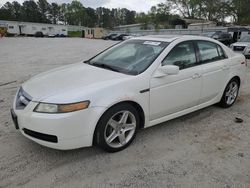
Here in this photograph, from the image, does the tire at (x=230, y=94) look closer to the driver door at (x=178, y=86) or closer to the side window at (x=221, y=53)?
the side window at (x=221, y=53)

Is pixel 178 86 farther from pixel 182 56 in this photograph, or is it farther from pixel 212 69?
pixel 212 69

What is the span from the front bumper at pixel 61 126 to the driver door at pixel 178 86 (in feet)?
2.99

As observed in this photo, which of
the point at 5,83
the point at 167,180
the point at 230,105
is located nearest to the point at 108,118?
the point at 167,180

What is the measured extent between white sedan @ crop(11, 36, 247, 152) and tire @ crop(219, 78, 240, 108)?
0.13 m

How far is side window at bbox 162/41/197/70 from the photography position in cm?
363

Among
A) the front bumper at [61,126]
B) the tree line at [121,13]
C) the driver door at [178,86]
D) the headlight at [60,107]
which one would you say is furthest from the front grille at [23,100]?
the tree line at [121,13]

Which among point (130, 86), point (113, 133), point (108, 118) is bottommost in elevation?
point (113, 133)

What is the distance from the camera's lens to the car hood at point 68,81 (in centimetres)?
294

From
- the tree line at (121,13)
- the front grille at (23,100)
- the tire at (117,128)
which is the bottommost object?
the tire at (117,128)

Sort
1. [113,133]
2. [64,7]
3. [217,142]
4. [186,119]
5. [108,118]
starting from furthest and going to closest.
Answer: [64,7] < [186,119] < [217,142] < [113,133] < [108,118]

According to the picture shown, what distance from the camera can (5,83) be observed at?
6637 mm

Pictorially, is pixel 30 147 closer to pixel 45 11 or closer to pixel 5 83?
pixel 5 83

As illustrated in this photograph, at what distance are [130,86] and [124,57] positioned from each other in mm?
884

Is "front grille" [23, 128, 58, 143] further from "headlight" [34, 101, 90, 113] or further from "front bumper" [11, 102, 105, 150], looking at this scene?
"headlight" [34, 101, 90, 113]
